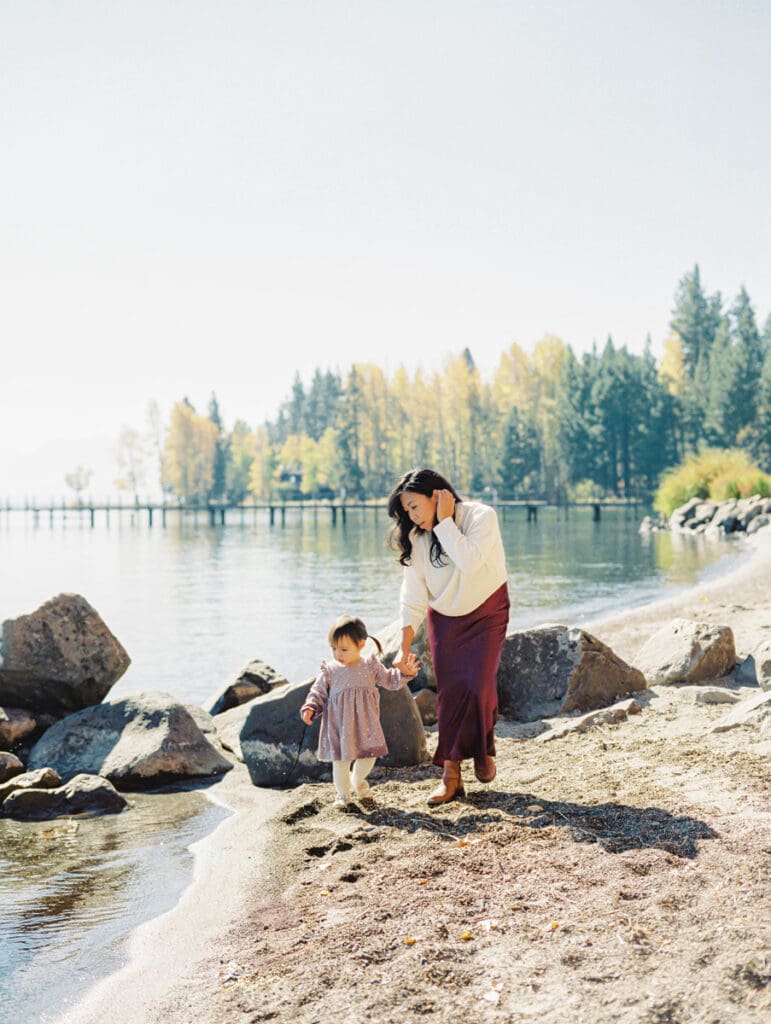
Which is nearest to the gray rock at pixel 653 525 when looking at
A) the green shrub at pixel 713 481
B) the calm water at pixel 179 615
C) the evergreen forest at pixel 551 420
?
the calm water at pixel 179 615

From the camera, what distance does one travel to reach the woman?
5766 millimetres

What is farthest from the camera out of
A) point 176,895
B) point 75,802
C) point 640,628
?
point 640,628

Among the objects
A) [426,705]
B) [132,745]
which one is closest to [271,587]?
[426,705]

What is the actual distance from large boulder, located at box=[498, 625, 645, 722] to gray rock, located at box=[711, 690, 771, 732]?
1.88m

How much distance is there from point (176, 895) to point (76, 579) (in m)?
32.8

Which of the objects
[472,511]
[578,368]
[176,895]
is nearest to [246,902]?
[176,895]

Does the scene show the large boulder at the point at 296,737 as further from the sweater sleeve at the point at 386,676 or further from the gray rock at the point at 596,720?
the sweater sleeve at the point at 386,676

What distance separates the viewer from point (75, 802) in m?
7.43

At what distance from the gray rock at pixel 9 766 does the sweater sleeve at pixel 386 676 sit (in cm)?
368

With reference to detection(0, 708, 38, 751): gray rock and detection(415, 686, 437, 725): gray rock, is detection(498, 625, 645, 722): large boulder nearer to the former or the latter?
detection(415, 686, 437, 725): gray rock

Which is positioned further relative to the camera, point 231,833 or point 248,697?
point 248,697

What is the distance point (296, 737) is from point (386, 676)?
5.93 feet

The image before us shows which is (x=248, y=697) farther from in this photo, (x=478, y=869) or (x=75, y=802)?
(x=478, y=869)

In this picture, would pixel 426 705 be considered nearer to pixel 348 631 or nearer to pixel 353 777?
pixel 353 777
